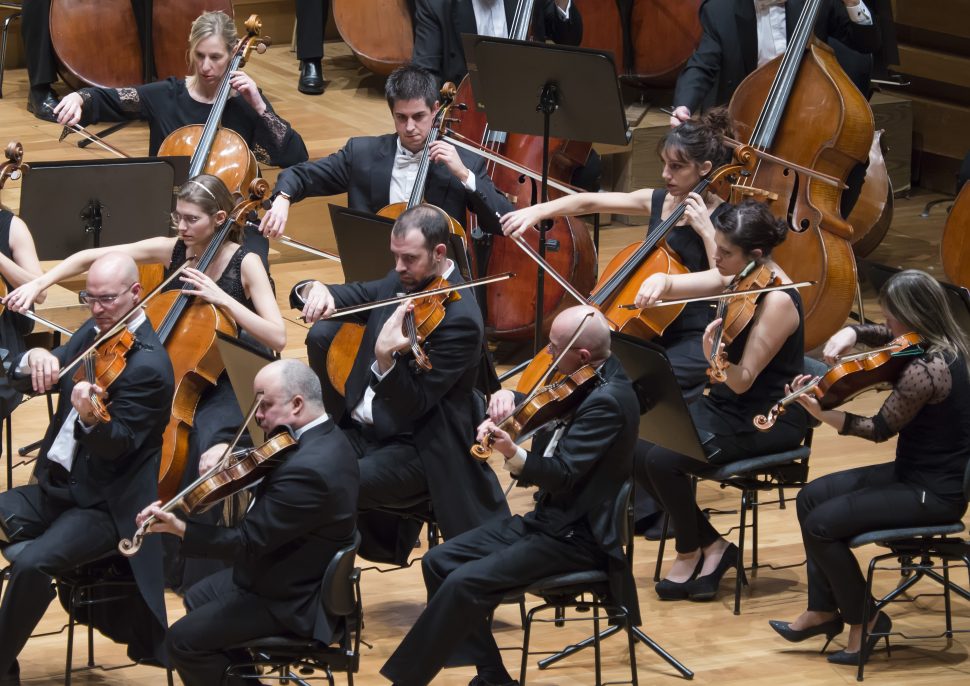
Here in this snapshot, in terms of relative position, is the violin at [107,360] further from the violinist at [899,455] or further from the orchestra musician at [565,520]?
the violinist at [899,455]

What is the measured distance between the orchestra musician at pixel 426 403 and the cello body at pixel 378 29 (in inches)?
121

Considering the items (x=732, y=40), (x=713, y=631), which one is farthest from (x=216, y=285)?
(x=732, y=40)

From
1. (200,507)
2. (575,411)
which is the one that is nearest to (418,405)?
(575,411)

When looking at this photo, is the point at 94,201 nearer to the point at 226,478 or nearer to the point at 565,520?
the point at 226,478

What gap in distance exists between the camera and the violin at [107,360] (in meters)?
3.71

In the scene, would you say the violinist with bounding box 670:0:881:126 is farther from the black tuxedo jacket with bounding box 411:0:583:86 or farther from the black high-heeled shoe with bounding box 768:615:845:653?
the black high-heeled shoe with bounding box 768:615:845:653

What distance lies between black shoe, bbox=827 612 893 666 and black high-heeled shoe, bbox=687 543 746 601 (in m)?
0.40

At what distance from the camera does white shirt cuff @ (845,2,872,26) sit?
17.8 ft

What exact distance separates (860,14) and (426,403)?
7.98ft

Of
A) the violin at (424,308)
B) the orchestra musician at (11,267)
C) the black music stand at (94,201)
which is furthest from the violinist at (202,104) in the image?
the violin at (424,308)

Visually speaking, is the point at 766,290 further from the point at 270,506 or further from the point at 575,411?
the point at 270,506

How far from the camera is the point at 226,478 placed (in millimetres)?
3322

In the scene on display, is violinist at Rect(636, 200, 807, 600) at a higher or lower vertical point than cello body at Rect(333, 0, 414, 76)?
lower

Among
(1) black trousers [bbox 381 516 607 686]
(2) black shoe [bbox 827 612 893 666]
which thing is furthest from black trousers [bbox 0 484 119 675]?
(2) black shoe [bbox 827 612 893 666]
